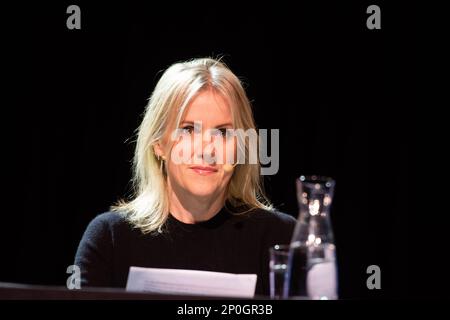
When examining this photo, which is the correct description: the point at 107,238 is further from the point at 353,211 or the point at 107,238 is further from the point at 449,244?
the point at 449,244

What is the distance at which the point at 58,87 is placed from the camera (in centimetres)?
303

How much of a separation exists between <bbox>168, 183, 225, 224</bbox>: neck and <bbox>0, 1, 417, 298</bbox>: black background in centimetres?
73

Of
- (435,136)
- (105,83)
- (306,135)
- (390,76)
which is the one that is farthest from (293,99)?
(105,83)

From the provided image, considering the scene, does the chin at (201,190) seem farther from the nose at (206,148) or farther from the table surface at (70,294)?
the table surface at (70,294)

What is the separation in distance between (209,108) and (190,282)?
69 centimetres

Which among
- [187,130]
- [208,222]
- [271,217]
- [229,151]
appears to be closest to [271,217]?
[271,217]

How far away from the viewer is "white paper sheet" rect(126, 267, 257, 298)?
1.63m

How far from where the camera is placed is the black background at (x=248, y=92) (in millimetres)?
2896

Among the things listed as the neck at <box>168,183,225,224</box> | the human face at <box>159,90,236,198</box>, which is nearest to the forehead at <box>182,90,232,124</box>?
the human face at <box>159,90,236,198</box>

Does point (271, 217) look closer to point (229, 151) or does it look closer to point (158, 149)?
point (229, 151)

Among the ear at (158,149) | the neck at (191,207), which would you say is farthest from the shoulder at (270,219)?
the ear at (158,149)

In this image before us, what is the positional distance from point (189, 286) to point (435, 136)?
1630 mm

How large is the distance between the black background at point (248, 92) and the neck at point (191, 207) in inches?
28.8

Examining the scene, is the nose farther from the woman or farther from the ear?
the ear
